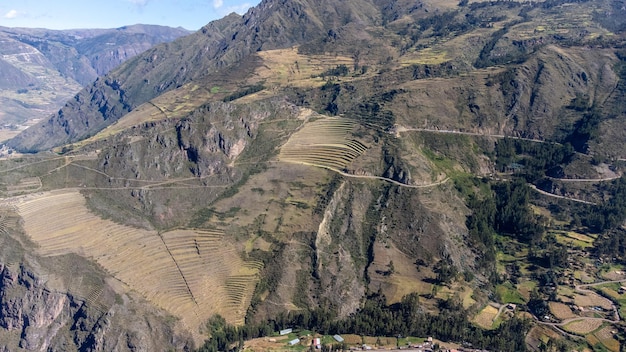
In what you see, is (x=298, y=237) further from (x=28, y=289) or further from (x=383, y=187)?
(x=28, y=289)

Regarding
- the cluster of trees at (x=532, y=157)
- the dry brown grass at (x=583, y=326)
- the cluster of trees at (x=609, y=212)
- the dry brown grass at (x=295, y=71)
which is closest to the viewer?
the dry brown grass at (x=583, y=326)

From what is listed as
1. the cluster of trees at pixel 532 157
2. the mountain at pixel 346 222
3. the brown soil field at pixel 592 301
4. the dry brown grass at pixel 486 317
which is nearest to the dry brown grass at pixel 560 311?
the mountain at pixel 346 222

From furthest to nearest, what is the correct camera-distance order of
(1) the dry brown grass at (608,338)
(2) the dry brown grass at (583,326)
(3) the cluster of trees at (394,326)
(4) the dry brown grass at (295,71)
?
(4) the dry brown grass at (295,71) < (2) the dry brown grass at (583,326) < (3) the cluster of trees at (394,326) < (1) the dry brown grass at (608,338)

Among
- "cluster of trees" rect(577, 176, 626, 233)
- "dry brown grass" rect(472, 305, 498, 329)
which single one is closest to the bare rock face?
"dry brown grass" rect(472, 305, 498, 329)

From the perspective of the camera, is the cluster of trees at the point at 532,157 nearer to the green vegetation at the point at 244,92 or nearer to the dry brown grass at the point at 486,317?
the dry brown grass at the point at 486,317

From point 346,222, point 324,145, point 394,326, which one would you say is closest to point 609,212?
point 346,222

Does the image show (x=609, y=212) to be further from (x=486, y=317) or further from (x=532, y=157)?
(x=486, y=317)
